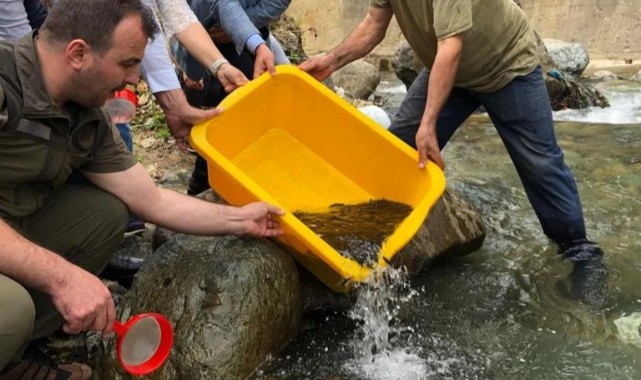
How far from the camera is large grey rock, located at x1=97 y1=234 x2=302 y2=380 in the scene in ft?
8.21

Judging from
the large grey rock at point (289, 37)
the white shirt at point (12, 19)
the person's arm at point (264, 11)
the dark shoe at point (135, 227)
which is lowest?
the large grey rock at point (289, 37)

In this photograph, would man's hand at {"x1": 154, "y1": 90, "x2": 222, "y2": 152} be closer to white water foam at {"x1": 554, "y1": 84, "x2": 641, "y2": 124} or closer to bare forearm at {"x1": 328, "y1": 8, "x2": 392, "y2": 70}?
bare forearm at {"x1": 328, "y1": 8, "x2": 392, "y2": 70}

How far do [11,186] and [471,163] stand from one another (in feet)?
13.1

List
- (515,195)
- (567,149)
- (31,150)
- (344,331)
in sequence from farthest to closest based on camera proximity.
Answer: (567,149)
(515,195)
(344,331)
(31,150)

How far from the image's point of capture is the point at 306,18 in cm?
1578

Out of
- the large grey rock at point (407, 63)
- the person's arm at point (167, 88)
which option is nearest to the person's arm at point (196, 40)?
the person's arm at point (167, 88)

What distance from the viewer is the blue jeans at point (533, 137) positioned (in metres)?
3.27

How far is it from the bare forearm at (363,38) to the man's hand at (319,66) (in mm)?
35

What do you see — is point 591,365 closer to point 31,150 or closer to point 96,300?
point 96,300

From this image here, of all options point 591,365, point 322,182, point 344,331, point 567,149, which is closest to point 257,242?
point 344,331

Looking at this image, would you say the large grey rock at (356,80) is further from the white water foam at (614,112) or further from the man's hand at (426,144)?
the man's hand at (426,144)

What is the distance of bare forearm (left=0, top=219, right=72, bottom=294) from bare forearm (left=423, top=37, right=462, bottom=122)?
1.70 meters

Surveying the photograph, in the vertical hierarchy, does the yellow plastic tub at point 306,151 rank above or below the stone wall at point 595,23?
above

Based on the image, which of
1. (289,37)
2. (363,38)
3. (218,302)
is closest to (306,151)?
(363,38)
